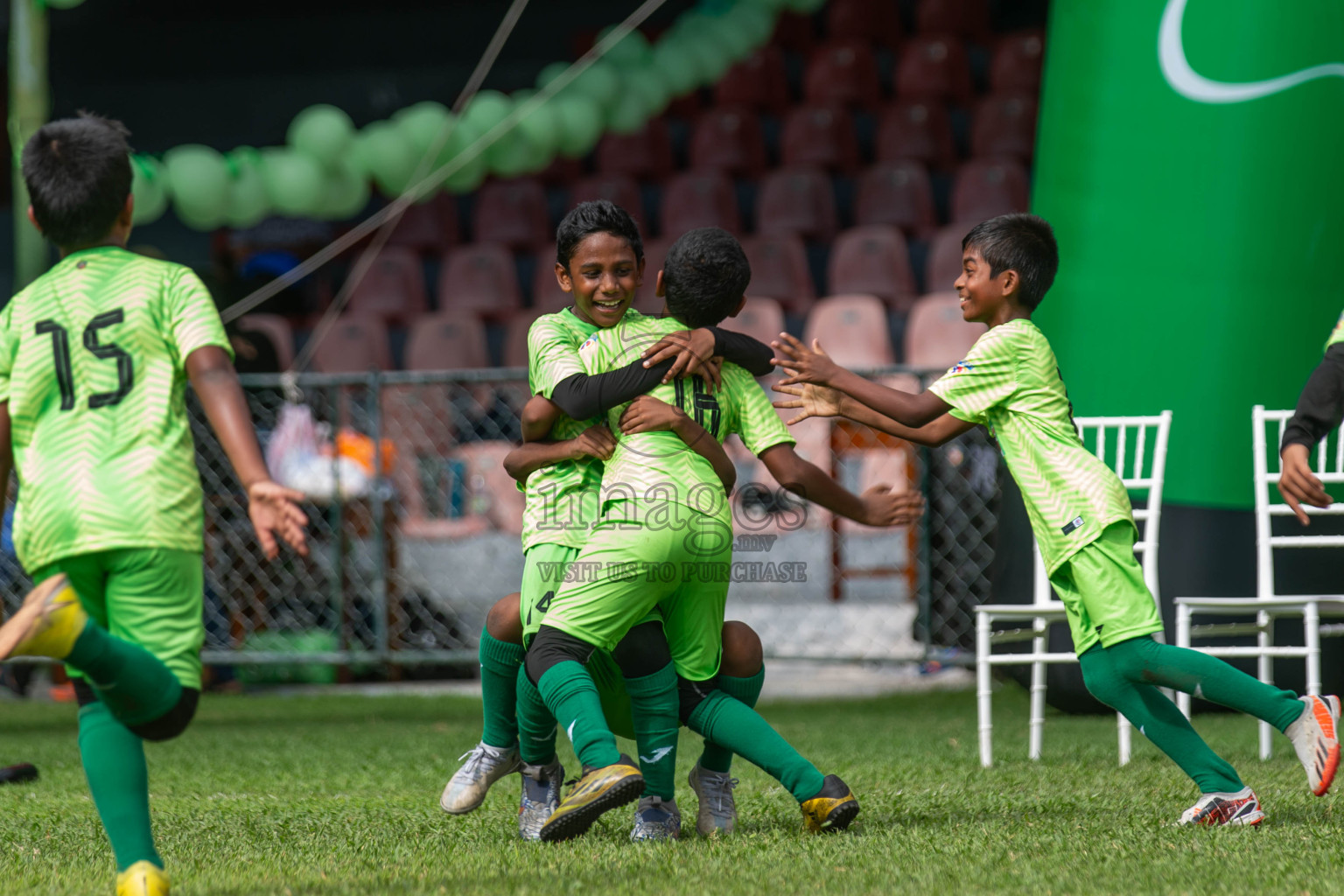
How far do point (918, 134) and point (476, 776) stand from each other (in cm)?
913

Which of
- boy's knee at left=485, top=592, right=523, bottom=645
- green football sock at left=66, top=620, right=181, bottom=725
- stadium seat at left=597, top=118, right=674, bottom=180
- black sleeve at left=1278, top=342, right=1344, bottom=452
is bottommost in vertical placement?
boy's knee at left=485, top=592, right=523, bottom=645

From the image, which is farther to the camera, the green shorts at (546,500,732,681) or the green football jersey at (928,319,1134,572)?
the green football jersey at (928,319,1134,572)

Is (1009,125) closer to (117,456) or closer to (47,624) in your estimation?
(117,456)

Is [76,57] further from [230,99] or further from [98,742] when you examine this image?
[98,742]

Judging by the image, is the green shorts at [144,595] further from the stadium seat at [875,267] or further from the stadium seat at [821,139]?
the stadium seat at [821,139]

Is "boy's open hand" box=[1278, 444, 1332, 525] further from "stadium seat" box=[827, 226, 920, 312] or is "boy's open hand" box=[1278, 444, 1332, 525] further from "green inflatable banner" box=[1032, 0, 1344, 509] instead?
"stadium seat" box=[827, 226, 920, 312]

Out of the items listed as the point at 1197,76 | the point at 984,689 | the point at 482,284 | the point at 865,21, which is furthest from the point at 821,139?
the point at 984,689

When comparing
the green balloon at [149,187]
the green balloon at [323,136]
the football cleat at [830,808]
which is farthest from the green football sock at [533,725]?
the green balloon at [323,136]

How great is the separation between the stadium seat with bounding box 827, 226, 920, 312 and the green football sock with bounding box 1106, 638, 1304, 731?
7.54 metres

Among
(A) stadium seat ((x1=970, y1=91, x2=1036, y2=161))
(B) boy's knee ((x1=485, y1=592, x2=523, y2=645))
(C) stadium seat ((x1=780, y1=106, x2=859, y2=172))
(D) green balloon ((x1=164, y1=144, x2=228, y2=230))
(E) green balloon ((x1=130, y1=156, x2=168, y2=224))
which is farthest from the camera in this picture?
(C) stadium seat ((x1=780, y1=106, x2=859, y2=172))

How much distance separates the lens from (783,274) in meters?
10.8

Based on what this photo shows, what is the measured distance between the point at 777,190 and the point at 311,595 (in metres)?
5.57

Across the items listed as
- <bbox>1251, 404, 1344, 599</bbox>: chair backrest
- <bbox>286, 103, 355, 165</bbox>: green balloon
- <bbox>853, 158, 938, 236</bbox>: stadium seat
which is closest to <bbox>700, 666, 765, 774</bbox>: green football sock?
<bbox>1251, 404, 1344, 599</bbox>: chair backrest

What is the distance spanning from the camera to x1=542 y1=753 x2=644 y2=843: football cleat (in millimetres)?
2748
